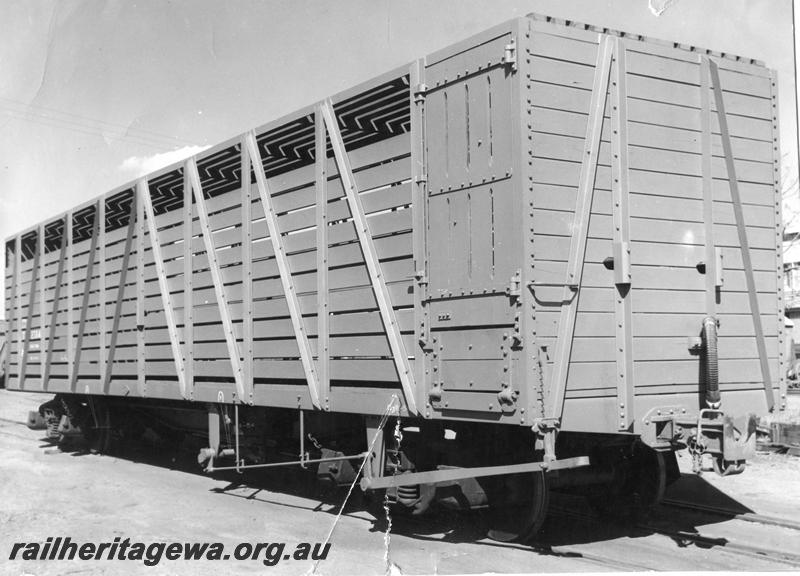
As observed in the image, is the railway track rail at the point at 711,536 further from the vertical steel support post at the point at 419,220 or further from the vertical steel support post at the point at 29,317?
the vertical steel support post at the point at 29,317

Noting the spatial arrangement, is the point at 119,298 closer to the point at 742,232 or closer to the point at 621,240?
the point at 621,240

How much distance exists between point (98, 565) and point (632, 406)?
162 inches

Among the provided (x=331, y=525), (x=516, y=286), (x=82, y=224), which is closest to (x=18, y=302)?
(x=82, y=224)

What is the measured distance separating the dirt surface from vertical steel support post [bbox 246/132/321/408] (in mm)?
1358

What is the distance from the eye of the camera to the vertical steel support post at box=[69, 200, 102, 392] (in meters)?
11.2

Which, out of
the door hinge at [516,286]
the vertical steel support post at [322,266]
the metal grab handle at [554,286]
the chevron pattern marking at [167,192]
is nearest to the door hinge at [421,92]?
the vertical steel support post at [322,266]

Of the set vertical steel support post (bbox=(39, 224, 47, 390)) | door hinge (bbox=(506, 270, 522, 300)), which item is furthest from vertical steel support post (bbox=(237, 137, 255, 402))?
vertical steel support post (bbox=(39, 224, 47, 390))

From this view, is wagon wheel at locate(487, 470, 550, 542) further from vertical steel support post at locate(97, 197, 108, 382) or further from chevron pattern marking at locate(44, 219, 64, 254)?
chevron pattern marking at locate(44, 219, 64, 254)

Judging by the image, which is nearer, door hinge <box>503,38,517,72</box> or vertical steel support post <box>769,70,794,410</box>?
door hinge <box>503,38,517,72</box>

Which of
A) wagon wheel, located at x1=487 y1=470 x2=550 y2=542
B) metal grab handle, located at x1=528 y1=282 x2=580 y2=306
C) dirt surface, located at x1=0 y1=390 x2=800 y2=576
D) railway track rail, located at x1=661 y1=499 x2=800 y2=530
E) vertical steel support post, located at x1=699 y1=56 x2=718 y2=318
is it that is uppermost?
vertical steel support post, located at x1=699 y1=56 x2=718 y2=318

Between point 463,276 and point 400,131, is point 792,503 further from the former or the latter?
point 400,131

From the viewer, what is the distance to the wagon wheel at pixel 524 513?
233 inches

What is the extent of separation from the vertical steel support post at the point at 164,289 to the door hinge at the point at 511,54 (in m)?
5.50

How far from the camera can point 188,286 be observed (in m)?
9.02
